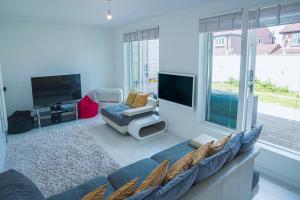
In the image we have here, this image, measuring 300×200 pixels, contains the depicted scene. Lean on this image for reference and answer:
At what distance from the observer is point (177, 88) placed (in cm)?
387

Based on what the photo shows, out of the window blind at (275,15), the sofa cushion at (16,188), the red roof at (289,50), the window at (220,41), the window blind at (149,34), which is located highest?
the window blind at (149,34)

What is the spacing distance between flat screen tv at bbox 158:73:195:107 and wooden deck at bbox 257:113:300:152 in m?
1.18

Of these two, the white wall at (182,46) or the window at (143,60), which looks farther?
the window at (143,60)

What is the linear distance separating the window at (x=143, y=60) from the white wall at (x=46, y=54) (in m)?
0.89

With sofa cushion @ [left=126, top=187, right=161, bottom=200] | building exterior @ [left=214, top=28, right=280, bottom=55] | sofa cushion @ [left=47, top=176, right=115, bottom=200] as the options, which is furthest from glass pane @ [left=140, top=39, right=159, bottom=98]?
sofa cushion @ [left=126, top=187, right=161, bottom=200]

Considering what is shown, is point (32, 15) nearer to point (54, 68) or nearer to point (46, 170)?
point (54, 68)

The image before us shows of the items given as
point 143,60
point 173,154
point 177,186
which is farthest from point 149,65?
point 177,186

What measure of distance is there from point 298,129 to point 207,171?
6.14 ft

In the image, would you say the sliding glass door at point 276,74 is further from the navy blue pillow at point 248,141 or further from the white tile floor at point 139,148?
the navy blue pillow at point 248,141

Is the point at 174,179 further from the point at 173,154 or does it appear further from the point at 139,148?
the point at 139,148

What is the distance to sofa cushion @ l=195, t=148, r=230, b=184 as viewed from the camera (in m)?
1.55

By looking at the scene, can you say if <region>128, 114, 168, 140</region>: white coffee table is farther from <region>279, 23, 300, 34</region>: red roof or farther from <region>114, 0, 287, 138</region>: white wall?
<region>279, 23, 300, 34</region>: red roof

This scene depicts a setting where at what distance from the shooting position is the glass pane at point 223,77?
315 cm

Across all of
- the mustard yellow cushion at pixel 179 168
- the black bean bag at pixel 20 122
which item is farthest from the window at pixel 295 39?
the black bean bag at pixel 20 122
